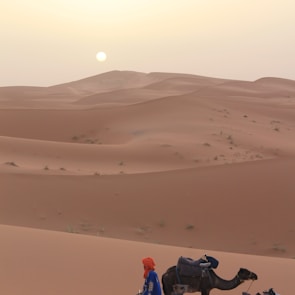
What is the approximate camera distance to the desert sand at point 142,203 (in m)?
7.29

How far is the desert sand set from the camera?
7289 millimetres

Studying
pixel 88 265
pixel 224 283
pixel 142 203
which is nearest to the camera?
pixel 224 283

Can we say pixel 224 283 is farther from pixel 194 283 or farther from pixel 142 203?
pixel 142 203

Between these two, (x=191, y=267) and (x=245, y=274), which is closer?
(x=245, y=274)

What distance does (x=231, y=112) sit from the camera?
36281 millimetres

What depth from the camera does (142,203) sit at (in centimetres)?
1380

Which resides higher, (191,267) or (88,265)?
(191,267)

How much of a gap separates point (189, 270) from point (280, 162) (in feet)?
40.7

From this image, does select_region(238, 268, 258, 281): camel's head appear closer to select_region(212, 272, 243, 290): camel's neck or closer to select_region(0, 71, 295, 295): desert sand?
select_region(212, 272, 243, 290): camel's neck

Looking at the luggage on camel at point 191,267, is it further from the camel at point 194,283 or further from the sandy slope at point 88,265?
the sandy slope at point 88,265

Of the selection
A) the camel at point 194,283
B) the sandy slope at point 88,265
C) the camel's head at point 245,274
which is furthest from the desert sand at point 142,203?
the camel's head at point 245,274

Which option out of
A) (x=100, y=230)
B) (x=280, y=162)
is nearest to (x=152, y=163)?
(x=280, y=162)

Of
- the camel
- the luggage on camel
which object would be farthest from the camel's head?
the luggage on camel

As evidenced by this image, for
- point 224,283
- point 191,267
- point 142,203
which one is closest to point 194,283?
point 191,267
